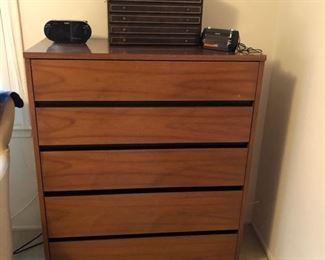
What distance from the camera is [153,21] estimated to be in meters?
1.23

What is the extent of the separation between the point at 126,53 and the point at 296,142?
30.5 inches

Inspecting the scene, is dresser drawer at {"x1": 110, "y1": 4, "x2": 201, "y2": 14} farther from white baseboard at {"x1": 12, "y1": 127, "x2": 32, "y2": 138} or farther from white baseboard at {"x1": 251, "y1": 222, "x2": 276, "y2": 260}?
white baseboard at {"x1": 251, "y1": 222, "x2": 276, "y2": 260}

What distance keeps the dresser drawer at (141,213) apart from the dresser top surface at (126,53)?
513mm

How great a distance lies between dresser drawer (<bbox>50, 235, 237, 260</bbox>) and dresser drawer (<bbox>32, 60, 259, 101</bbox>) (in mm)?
591

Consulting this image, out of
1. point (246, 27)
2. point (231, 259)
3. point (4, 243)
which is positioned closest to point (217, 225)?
point (231, 259)

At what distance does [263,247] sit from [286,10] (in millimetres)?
1137

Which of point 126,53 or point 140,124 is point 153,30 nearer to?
point 126,53

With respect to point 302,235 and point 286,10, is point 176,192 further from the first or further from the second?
point 286,10

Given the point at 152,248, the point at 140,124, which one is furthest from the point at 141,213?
the point at 140,124

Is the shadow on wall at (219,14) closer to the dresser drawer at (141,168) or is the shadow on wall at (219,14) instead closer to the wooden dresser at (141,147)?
the wooden dresser at (141,147)

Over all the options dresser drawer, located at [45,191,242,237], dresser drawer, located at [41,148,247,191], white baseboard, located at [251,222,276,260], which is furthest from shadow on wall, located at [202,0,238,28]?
white baseboard, located at [251,222,276,260]

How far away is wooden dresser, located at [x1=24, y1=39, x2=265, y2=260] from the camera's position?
1.10 meters

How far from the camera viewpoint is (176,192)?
4.20ft

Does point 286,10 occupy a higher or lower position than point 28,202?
higher
